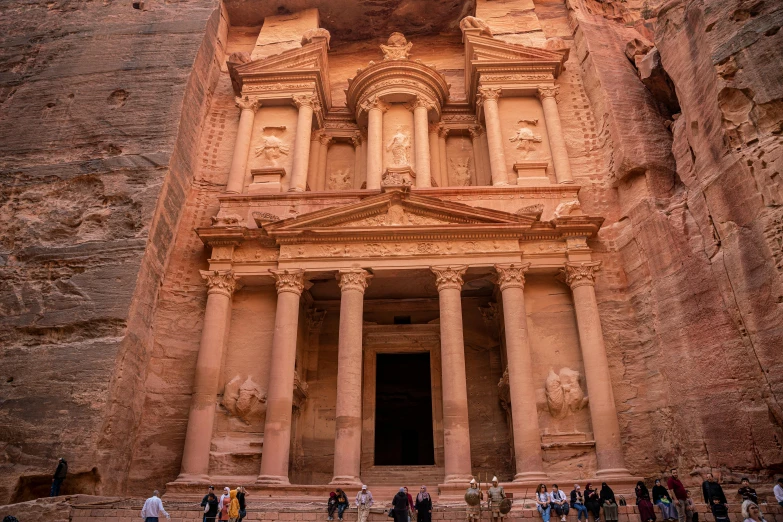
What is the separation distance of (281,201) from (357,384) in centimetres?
607

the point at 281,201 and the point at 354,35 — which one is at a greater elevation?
the point at 354,35

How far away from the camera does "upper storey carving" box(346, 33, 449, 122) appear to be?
19.2 m

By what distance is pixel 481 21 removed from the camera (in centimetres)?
2058

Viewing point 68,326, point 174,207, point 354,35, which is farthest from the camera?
point 354,35

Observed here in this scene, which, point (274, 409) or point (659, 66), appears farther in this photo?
point (659, 66)

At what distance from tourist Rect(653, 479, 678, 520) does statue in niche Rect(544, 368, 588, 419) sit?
352 cm

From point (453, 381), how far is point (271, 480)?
453 centimetres

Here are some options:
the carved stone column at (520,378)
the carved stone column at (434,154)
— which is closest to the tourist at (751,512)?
the carved stone column at (520,378)

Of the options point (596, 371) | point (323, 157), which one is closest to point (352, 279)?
point (596, 371)

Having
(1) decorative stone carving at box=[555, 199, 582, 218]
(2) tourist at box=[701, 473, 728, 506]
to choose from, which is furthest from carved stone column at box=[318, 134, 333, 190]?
(2) tourist at box=[701, 473, 728, 506]

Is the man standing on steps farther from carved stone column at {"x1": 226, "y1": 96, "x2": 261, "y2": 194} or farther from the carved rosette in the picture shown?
carved stone column at {"x1": 226, "y1": 96, "x2": 261, "y2": 194}

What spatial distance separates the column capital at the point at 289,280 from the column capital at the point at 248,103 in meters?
6.84

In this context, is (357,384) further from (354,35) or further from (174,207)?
(354,35)

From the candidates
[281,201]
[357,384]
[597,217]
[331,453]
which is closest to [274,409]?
[357,384]
